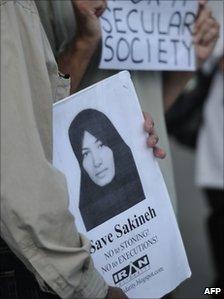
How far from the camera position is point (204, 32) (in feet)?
8.97

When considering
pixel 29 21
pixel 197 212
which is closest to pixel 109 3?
pixel 29 21

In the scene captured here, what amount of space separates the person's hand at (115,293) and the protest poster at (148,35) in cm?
86

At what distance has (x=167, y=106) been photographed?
2.83 m

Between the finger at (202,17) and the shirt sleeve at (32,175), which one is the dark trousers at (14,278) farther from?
the finger at (202,17)

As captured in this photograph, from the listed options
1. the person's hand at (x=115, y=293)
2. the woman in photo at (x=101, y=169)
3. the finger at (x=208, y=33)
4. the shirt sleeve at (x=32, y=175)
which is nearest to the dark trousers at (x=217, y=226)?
the finger at (x=208, y=33)

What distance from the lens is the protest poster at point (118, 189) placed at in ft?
6.27

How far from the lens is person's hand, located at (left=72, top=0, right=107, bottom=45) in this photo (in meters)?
2.31

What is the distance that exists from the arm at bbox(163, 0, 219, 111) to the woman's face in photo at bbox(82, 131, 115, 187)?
871 millimetres

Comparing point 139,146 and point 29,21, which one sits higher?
point 29,21

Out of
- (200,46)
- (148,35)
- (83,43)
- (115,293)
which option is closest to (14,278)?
(115,293)

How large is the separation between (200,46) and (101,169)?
101 cm

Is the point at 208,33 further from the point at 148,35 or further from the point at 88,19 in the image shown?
the point at 88,19

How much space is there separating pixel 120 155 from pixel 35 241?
0.48 m

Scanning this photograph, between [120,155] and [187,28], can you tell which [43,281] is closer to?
[120,155]
